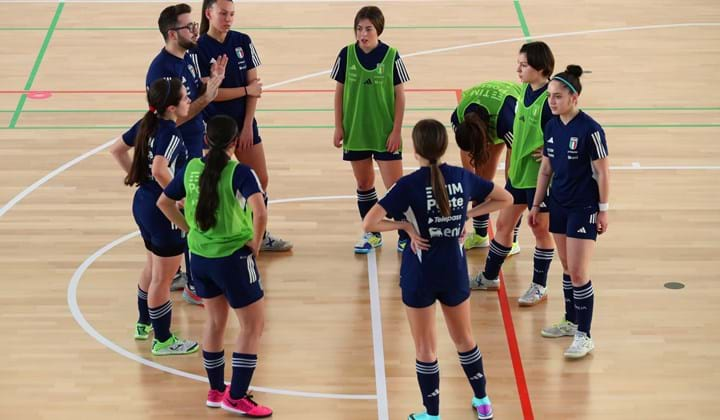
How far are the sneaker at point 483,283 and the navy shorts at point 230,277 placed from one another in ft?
7.14

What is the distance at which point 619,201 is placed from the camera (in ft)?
29.9

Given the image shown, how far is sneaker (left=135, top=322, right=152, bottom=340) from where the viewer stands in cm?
723

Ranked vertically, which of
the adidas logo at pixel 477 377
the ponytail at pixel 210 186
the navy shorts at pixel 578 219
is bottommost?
the adidas logo at pixel 477 377

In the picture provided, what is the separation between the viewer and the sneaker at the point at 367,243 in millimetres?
8453

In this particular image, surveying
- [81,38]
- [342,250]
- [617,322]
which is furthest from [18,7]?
[617,322]

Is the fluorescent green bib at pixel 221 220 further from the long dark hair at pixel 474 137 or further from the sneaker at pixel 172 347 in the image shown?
the long dark hair at pixel 474 137

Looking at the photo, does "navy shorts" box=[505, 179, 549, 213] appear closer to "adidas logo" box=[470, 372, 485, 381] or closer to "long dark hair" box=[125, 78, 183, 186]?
"adidas logo" box=[470, 372, 485, 381]

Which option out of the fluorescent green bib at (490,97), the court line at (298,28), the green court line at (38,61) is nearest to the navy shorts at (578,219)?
the fluorescent green bib at (490,97)

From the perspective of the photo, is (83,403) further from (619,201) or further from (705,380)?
(619,201)

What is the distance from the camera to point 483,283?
308 inches

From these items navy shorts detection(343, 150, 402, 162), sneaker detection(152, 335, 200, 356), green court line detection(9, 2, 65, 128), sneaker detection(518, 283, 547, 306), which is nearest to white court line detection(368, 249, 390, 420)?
navy shorts detection(343, 150, 402, 162)

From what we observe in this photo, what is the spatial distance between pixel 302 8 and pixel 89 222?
6249 mm

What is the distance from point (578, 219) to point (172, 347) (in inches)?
102

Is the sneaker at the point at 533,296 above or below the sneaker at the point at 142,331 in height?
above
